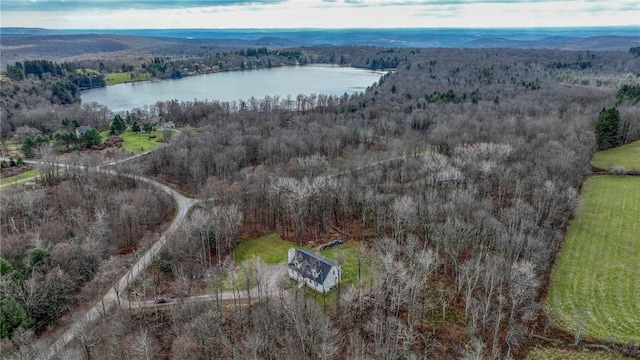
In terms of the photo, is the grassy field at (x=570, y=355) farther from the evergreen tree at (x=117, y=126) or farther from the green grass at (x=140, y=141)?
the evergreen tree at (x=117, y=126)

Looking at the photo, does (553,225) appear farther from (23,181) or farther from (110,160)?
(23,181)

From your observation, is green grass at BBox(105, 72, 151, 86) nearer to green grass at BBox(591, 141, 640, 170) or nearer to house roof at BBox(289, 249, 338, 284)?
house roof at BBox(289, 249, 338, 284)

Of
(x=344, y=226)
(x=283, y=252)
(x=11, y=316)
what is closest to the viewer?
(x=11, y=316)

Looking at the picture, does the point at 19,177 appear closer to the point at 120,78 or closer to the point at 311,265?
the point at 311,265

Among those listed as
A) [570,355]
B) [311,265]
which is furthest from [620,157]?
[311,265]

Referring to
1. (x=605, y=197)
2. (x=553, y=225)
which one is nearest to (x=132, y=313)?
(x=553, y=225)

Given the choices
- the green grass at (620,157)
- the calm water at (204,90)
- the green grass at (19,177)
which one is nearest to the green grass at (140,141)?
the green grass at (19,177)
